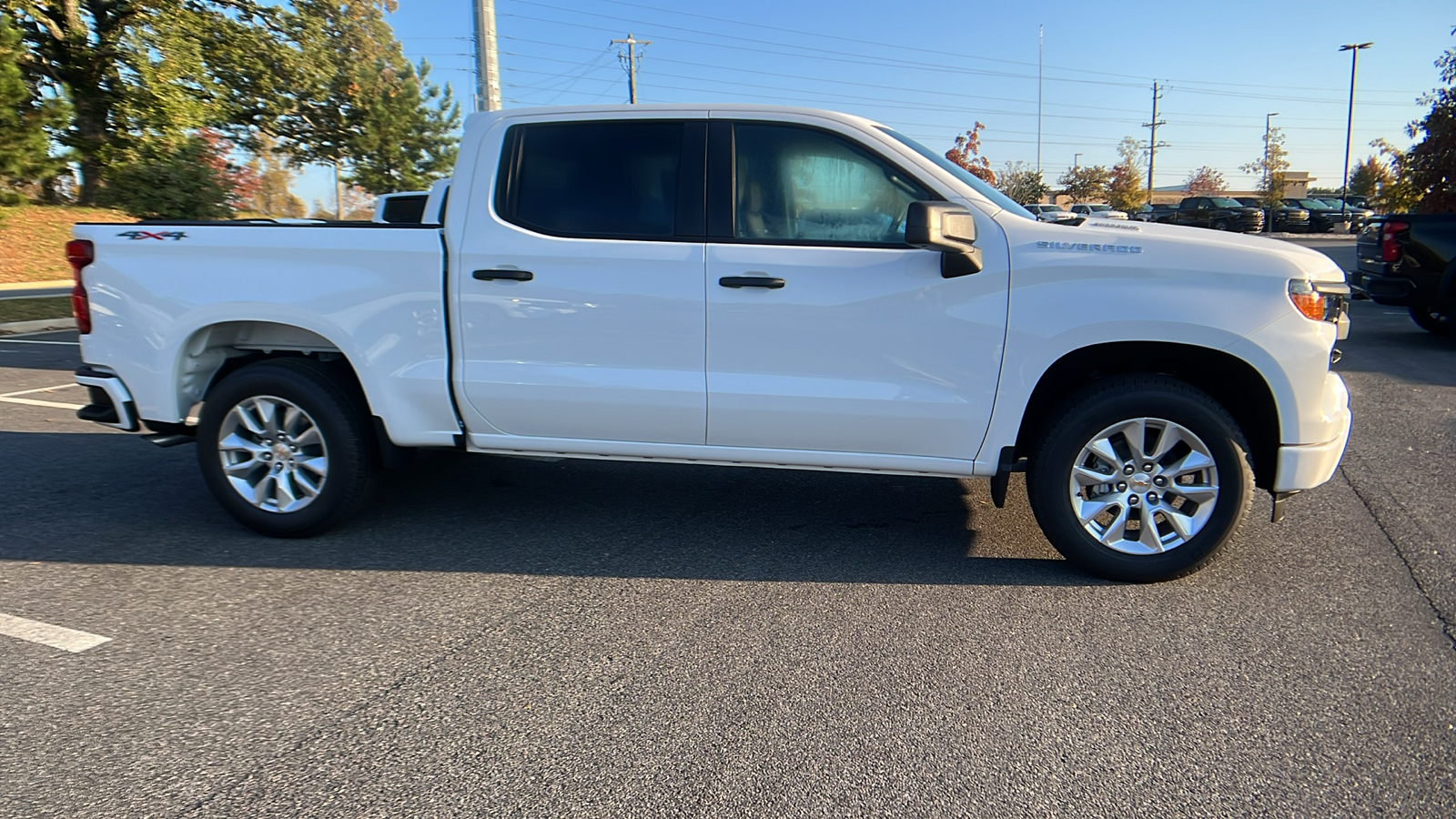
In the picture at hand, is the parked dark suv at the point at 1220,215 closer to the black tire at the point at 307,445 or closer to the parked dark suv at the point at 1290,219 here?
the parked dark suv at the point at 1290,219

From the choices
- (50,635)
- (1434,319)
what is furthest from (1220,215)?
(50,635)

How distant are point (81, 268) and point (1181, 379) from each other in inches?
204

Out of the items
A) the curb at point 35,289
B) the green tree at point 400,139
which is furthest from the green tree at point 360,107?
the curb at point 35,289

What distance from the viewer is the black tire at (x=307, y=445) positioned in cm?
454

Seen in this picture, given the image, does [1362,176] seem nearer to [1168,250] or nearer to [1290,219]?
[1290,219]

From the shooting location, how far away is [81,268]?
4.61 meters

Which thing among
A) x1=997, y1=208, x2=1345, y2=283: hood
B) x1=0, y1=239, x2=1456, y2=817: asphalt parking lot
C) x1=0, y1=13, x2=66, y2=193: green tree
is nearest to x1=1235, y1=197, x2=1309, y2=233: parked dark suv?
x1=0, y1=239, x2=1456, y2=817: asphalt parking lot

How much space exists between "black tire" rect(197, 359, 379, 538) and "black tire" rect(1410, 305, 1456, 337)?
11.5m

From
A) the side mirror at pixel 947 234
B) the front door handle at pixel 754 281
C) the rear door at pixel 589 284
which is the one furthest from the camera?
the rear door at pixel 589 284

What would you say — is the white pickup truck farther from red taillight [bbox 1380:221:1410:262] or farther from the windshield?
red taillight [bbox 1380:221:1410:262]

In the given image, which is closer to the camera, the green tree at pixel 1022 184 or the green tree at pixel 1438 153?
the green tree at pixel 1438 153

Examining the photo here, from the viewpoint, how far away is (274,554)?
4.50 m

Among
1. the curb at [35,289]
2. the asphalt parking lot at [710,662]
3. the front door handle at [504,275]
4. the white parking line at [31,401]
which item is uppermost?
the front door handle at [504,275]

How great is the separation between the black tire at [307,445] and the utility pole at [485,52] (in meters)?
11.4
